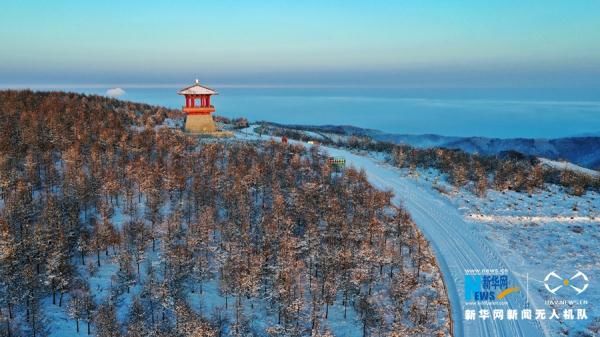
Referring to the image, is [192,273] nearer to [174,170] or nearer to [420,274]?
[174,170]

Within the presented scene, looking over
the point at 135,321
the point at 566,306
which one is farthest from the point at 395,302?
the point at 135,321

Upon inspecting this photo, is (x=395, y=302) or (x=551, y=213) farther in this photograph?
(x=551, y=213)

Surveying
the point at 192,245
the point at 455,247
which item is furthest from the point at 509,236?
the point at 192,245

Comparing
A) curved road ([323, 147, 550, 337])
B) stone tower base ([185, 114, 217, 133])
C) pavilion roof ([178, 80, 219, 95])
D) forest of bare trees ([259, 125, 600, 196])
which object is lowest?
curved road ([323, 147, 550, 337])

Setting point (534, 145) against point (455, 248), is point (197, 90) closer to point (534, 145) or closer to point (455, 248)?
point (455, 248)

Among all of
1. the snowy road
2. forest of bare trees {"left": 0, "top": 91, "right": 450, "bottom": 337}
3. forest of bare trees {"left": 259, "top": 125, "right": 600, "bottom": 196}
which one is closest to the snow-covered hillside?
the snowy road

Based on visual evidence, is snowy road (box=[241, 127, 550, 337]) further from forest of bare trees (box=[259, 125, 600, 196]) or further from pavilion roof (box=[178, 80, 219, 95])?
pavilion roof (box=[178, 80, 219, 95])

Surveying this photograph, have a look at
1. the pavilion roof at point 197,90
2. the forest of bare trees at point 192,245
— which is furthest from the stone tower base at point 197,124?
the forest of bare trees at point 192,245
